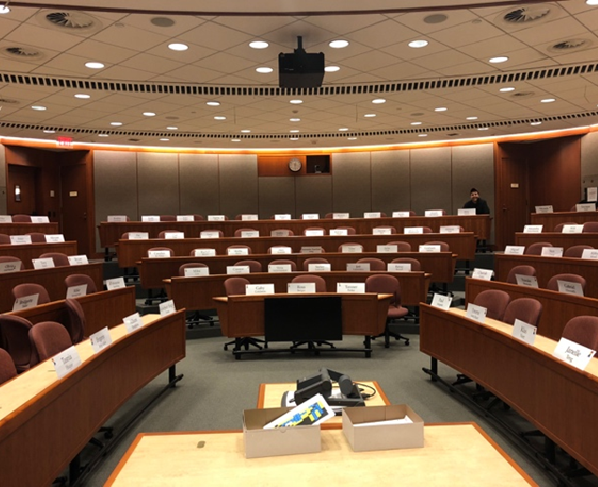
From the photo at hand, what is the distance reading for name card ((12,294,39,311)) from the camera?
5.64 m

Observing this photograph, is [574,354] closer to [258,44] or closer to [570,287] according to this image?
[570,287]

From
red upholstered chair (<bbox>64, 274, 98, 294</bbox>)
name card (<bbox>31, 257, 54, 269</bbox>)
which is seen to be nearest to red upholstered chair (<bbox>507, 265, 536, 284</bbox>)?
red upholstered chair (<bbox>64, 274, 98, 294</bbox>)

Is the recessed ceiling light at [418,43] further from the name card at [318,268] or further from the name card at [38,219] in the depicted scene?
the name card at [38,219]

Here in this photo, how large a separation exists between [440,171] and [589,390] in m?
13.0

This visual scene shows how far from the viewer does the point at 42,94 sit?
827cm

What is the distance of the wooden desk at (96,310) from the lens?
5570 millimetres

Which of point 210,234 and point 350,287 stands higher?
point 210,234

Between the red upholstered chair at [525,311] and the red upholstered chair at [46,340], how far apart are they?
4.09 meters

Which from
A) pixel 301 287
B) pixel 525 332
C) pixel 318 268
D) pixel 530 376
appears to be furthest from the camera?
pixel 318 268

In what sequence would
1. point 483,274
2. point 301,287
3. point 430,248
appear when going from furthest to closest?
point 430,248 → point 483,274 → point 301,287

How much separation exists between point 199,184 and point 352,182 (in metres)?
4.68

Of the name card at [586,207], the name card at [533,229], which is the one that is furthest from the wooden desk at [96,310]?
the name card at [586,207]

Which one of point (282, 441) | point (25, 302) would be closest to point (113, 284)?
point (25, 302)

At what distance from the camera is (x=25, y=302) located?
5789 mm
